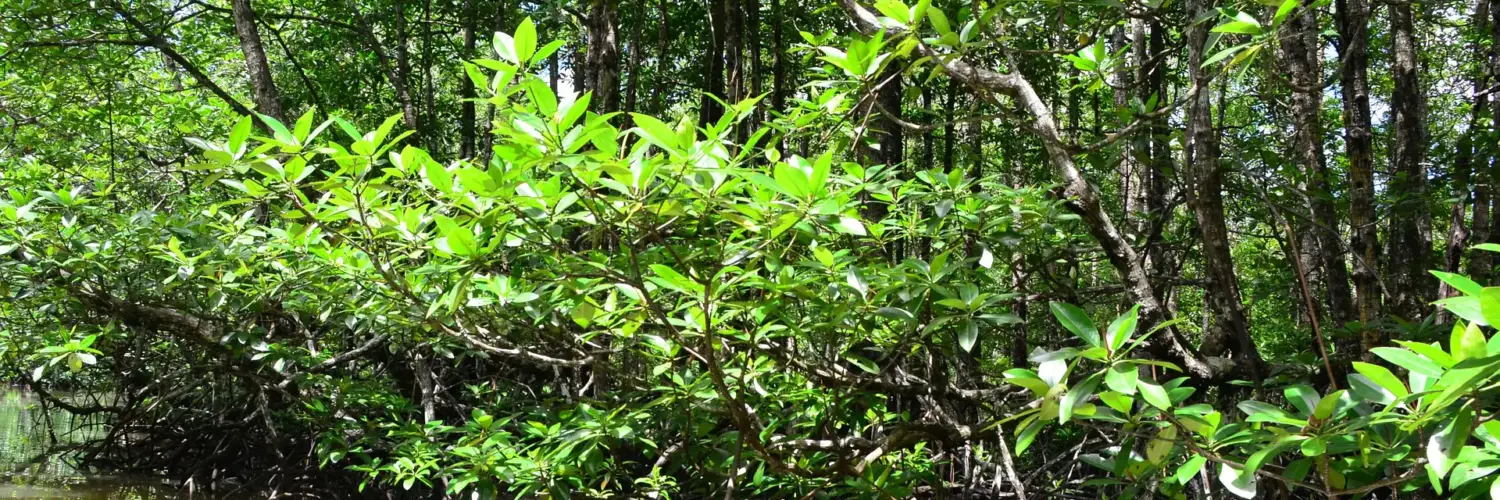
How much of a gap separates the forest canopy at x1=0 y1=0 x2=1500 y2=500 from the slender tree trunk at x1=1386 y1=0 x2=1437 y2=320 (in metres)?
0.03

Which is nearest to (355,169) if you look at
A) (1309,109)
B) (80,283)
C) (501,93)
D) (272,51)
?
(501,93)

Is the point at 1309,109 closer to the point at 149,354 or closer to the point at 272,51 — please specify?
the point at 149,354

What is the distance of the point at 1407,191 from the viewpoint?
359 cm

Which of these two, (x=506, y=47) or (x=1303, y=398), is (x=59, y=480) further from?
(x=1303, y=398)

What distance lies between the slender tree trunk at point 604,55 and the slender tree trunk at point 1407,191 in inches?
111

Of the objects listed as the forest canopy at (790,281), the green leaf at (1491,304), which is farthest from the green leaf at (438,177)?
the green leaf at (1491,304)

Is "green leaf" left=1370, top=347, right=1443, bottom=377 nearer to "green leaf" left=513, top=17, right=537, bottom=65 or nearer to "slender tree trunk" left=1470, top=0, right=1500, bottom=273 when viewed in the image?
"green leaf" left=513, top=17, right=537, bottom=65

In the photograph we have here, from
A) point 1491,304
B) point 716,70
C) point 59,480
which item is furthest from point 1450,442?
point 59,480

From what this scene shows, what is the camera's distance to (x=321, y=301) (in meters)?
3.24

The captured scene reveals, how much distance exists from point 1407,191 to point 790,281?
111 inches

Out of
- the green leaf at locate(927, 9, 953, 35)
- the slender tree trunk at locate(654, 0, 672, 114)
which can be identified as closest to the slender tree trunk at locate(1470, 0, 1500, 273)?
the green leaf at locate(927, 9, 953, 35)

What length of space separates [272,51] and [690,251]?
7400 mm

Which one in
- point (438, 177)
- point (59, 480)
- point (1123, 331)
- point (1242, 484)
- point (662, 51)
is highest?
point (662, 51)

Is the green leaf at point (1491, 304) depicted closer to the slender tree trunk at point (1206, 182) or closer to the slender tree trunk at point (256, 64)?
the slender tree trunk at point (1206, 182)
